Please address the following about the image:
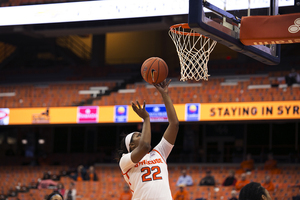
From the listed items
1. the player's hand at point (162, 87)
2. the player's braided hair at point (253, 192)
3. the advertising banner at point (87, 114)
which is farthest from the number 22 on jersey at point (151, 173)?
the advertising banner at point (87, 114)

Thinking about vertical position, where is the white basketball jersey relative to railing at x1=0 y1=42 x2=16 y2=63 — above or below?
below

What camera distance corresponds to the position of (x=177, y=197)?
1185 centimetres

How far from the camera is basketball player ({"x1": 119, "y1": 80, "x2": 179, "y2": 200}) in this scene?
3.25 m

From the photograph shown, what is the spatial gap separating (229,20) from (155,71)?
125 cm

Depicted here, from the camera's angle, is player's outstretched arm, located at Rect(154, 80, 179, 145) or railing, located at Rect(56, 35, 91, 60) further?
railing, located at Rect(56, 35, 91, 60)

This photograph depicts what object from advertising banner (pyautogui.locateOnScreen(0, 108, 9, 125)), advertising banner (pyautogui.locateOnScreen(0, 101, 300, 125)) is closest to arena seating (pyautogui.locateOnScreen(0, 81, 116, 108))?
advertising banner (pyautogui.locateOnScreen(0, 108, 9, 125))

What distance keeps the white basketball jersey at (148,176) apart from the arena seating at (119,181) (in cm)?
885

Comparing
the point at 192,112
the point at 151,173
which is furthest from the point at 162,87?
the point at 192,112

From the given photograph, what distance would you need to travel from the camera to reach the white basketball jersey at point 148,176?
335 cm

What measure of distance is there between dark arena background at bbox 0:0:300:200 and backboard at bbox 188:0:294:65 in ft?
20.4

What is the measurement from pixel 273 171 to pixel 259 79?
3.07 m

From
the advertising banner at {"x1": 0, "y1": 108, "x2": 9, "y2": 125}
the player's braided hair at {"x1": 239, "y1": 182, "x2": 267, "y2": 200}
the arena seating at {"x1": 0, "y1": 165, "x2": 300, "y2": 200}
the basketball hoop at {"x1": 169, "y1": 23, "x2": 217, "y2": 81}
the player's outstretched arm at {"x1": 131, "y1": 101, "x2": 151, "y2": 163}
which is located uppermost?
the basketball hoop at {"x1": 169, "y1": 23, "x2": 217, "y2": 81}

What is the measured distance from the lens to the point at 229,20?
4.54 metres

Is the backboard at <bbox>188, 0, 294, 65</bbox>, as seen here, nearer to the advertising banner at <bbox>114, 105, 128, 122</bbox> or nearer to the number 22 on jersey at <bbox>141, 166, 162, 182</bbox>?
the number 22 on jersey at <bbox>141, 166, 162, 182</bbox>
